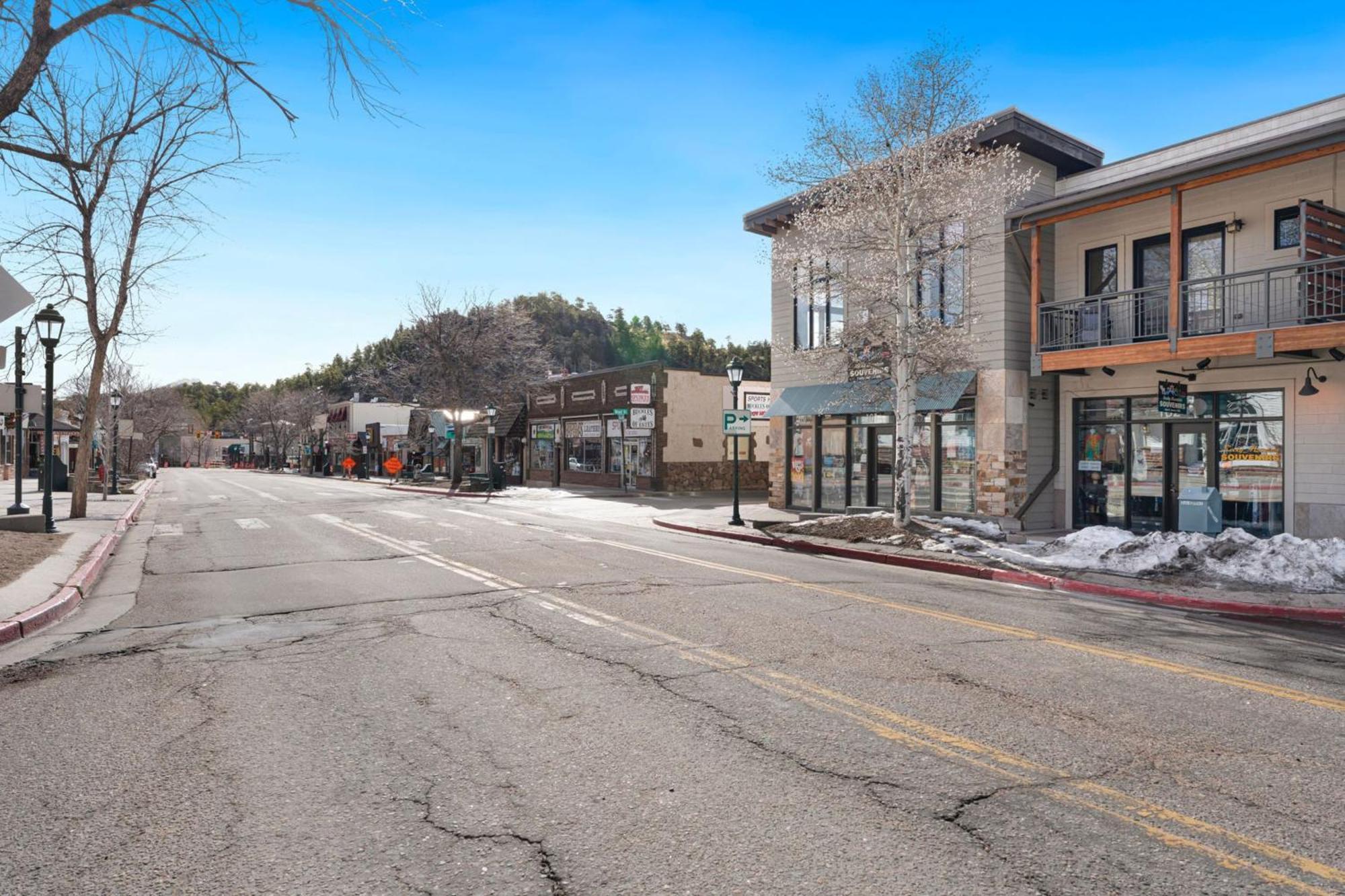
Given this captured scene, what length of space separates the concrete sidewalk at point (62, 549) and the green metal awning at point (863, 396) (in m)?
14.3

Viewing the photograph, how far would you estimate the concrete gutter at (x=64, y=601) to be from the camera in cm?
809

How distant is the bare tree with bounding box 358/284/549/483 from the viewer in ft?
130

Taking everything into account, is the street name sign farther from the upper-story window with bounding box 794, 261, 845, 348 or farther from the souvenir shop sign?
the souvenir shop sign

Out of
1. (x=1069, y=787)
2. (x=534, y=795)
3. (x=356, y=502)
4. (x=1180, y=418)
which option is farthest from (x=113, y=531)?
(x=1180, y=418)

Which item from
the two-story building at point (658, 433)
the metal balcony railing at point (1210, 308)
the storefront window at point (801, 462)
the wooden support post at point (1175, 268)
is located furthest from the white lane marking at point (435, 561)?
the two-story building at point (658, 433)

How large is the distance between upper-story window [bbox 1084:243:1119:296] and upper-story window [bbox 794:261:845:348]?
5173 millimetres

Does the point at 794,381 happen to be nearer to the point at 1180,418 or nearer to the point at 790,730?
the point at 1180,418

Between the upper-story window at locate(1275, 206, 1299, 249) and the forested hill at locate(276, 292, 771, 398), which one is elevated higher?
the forested hill at locate(276, 292, 771, 398)

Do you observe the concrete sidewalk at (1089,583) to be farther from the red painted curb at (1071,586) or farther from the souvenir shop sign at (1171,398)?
the souvenir shop sign at (1171,398)

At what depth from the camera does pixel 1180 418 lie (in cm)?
1584

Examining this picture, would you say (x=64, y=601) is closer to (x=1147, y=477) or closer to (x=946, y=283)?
(x=946, y=283)

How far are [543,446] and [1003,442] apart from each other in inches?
1140

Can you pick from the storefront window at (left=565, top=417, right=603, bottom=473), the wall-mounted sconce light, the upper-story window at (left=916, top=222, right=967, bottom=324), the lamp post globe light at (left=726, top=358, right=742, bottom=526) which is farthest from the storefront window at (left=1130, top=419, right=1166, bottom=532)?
the storefront window at (left=565, top=417, right=603, bottom=473)

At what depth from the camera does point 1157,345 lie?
48.7 ft
